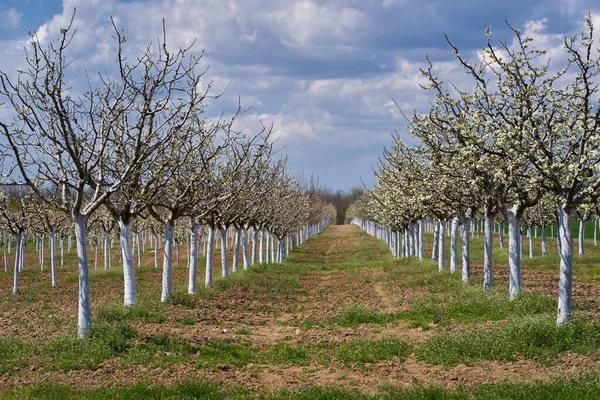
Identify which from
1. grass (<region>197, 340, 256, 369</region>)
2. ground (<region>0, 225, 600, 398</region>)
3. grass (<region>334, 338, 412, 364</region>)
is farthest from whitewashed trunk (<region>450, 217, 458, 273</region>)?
grass (<region>197, 340, 256, 369</region>)

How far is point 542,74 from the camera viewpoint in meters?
13.4

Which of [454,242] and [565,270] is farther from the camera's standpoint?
[454,242]

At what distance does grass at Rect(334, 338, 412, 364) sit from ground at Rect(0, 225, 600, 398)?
0.03 metres

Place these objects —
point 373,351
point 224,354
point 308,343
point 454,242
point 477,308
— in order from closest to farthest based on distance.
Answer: point 373,351 → point 224,354 → point 308,343 → point 477,308 → point 454,242

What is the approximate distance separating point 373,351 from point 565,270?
492 centimetres

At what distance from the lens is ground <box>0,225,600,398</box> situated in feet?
34.5

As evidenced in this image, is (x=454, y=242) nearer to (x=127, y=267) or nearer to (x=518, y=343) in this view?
(x=518, y=343)

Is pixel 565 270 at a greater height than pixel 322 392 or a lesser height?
greater

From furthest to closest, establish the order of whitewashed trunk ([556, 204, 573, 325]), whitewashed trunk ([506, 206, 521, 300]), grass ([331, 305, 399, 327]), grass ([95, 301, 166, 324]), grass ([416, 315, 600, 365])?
whitewashed trunk ([506, 206, 521, 300]), grass ([331, 305, 399, 327]), grass ([95, 301, 166, 324]), whitewashed trunk ([556, 204, 573, 325]), grass ([416, 315, 600, 365])

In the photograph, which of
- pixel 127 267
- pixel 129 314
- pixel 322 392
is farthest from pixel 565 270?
pixel 127 267

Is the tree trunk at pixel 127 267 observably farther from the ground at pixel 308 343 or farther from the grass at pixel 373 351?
the grass at pixel 373 351

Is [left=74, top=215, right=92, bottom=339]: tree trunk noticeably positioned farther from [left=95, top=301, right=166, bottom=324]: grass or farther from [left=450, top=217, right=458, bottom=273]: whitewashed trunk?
[left=450, top=217, right=458, bottom=273]: whitewashed trunk

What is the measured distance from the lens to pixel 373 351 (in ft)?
41.0

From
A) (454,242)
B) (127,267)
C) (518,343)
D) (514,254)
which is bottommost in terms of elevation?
(518,343)
